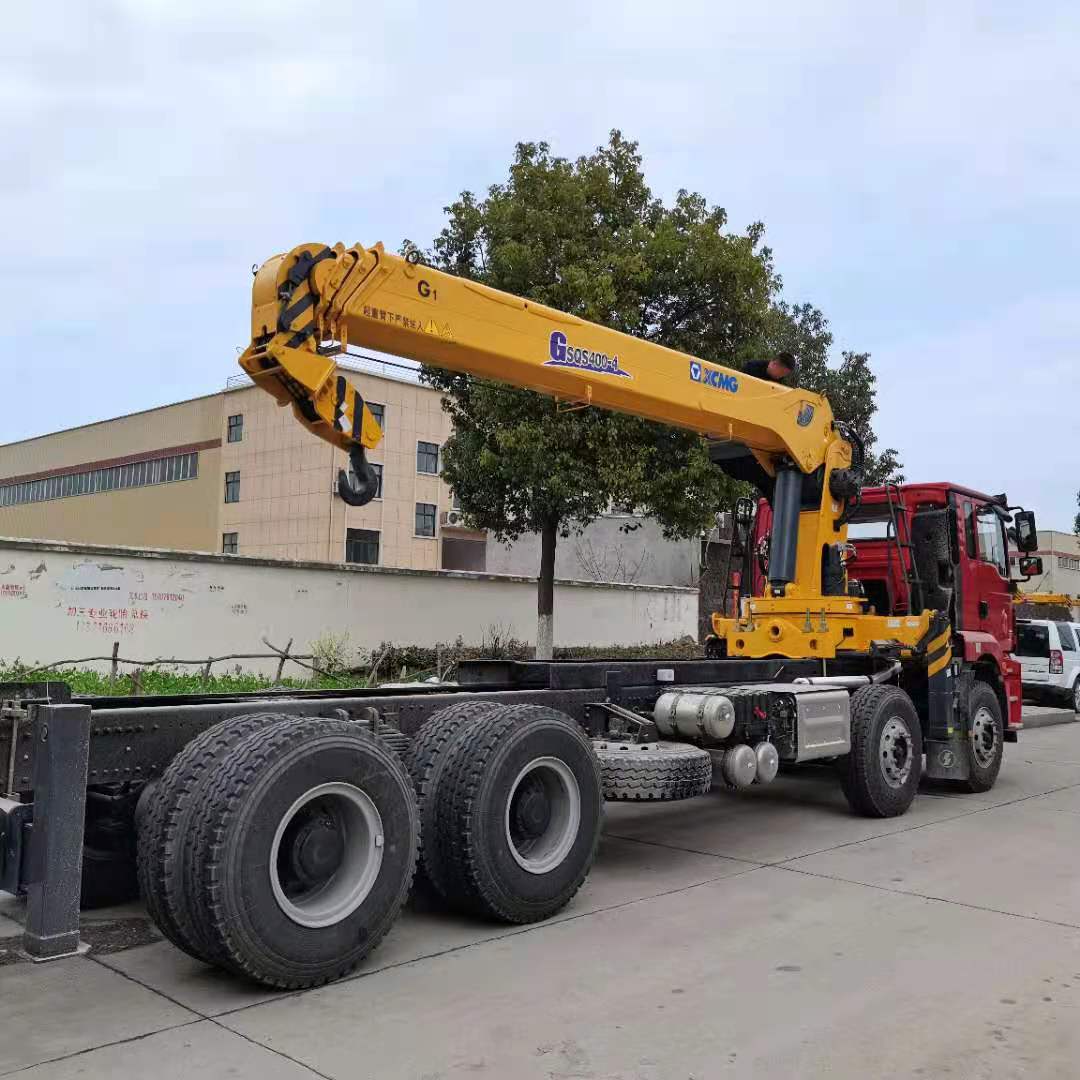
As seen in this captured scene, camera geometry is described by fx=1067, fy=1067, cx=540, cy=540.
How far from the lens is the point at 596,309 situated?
15383 millimetres

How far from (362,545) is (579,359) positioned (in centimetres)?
3972

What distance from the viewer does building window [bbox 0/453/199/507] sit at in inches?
2089

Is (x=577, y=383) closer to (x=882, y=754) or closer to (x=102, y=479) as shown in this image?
(x=882, y=754)

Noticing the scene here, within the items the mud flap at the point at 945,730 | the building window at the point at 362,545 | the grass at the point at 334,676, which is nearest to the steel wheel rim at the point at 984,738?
the mud flap at the point at 945,730

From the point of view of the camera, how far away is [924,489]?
395 inches

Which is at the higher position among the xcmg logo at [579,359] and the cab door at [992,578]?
the xcmg logo at [579,359]

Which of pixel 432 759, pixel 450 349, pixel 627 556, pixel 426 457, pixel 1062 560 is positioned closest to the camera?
pixel 432 759

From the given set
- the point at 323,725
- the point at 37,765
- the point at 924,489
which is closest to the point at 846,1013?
the point at 323,725

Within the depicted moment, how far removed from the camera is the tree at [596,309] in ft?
52.1

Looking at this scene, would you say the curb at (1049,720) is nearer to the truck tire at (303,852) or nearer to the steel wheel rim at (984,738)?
the steel wheel rim at (984,738)

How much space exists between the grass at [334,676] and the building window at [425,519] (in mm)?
25713

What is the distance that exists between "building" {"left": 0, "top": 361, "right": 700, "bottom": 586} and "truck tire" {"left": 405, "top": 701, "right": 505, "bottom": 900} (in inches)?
1193

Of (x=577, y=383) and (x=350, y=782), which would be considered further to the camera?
(x=577, y=383)

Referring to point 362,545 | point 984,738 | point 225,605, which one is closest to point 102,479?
point 362,545
